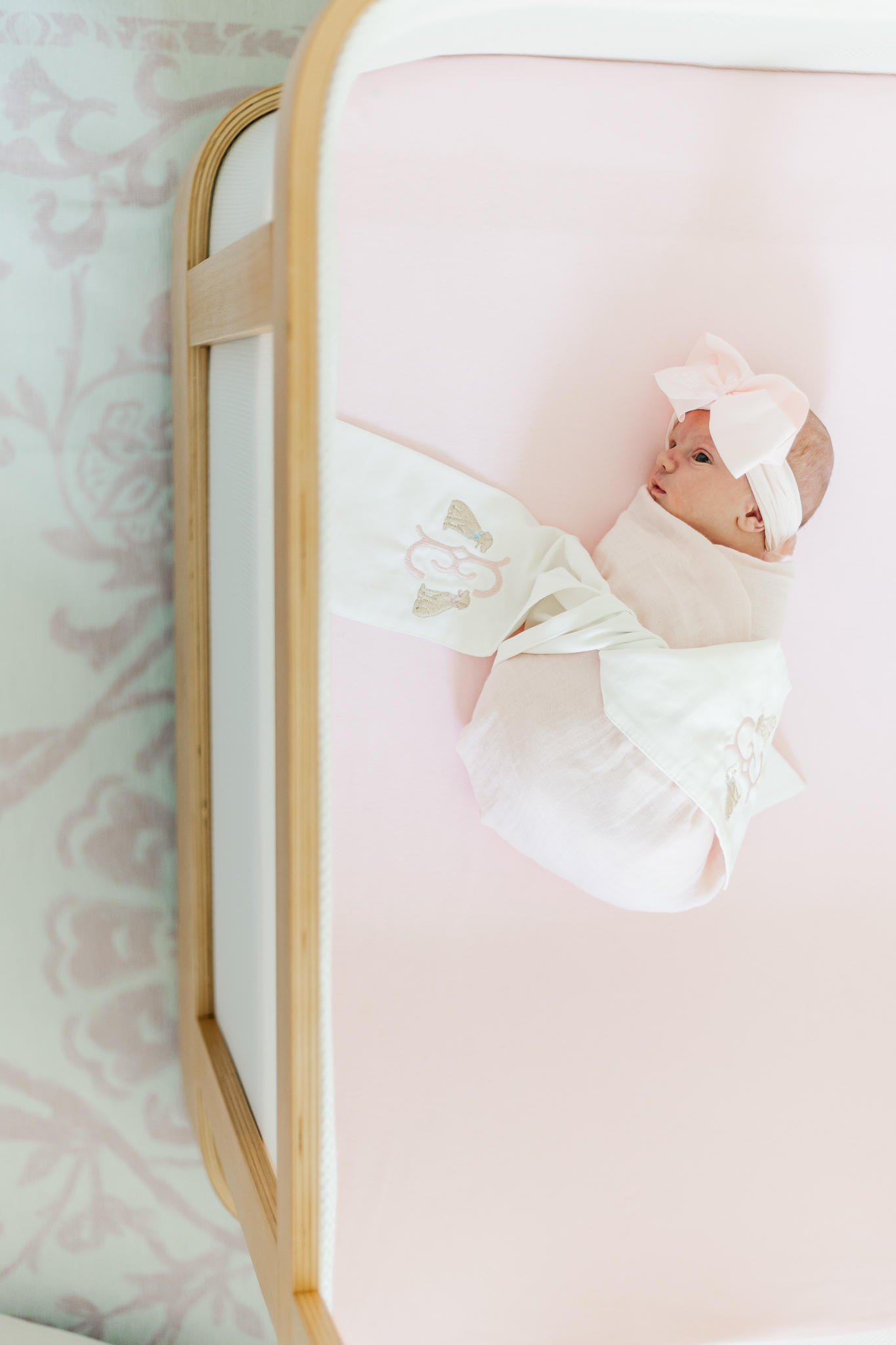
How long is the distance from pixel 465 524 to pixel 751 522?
1.08ft

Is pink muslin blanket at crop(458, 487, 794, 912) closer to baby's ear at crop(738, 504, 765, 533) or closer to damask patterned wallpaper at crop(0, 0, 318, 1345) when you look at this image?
baby's ear at crop(738, 504, 765, 533)

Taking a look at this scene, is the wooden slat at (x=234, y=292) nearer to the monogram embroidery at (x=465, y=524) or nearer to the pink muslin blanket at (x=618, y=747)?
the monogram embroidery at (x=465, y=524)

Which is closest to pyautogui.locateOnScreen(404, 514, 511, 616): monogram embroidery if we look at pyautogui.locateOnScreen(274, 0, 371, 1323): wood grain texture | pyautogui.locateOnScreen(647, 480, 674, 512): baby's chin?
pyautogui.locateOnScreen(647, 480, 674, 512): baby's chin

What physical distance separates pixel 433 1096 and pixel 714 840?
417 mm

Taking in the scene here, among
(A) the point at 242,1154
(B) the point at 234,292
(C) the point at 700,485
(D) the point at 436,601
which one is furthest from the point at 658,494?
(A) the point at 242,1154

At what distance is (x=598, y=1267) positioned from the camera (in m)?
1.08

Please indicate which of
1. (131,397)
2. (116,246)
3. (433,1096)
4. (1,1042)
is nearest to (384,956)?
(433,1096)

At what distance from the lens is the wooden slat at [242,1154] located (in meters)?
0.81

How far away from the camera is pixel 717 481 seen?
111 centimetres

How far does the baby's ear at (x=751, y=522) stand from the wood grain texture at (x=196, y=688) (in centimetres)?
60

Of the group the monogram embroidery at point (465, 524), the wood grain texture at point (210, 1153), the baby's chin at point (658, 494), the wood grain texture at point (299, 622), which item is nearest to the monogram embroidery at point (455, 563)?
the monogram embroidery at point (465, 524)

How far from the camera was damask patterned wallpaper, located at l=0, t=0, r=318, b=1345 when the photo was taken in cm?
111

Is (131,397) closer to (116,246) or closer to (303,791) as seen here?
(116,246)

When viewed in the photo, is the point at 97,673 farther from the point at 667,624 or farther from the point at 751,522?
the point at 751,522
